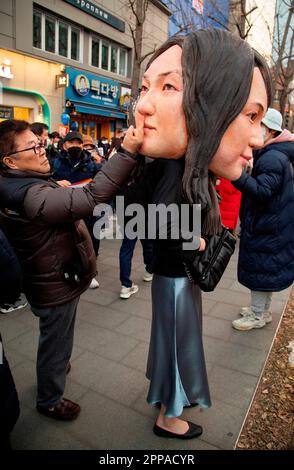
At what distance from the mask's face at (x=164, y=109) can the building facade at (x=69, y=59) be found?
1011cm

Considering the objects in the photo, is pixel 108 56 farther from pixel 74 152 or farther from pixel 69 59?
pixel 74 152

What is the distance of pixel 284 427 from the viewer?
2.14m

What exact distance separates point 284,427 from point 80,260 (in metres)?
1.65

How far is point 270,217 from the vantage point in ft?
9.43

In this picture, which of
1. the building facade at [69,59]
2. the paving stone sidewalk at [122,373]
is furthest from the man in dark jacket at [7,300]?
the building facade at [69,59]

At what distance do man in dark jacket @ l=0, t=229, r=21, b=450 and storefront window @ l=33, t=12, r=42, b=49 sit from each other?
12832 mm

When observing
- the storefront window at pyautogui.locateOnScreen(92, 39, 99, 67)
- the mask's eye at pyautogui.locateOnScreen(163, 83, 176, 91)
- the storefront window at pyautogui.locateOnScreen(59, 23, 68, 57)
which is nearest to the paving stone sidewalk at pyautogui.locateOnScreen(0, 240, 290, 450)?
the mask's eye at pyautogui.locateOnScreen(163, 83, 176, 91)

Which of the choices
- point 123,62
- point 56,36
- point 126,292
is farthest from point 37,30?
point 126,292

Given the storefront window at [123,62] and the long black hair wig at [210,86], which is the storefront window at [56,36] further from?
the long black hair wig at [210,86]

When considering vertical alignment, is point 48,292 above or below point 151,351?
above

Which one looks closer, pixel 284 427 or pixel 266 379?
pixel 284 427

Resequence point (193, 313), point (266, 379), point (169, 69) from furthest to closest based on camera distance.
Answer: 1. point (266, 379)
2. point (193, 313)
3. point (169, 69)

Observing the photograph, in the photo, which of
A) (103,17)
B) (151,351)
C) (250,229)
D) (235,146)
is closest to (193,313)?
(151,351)
